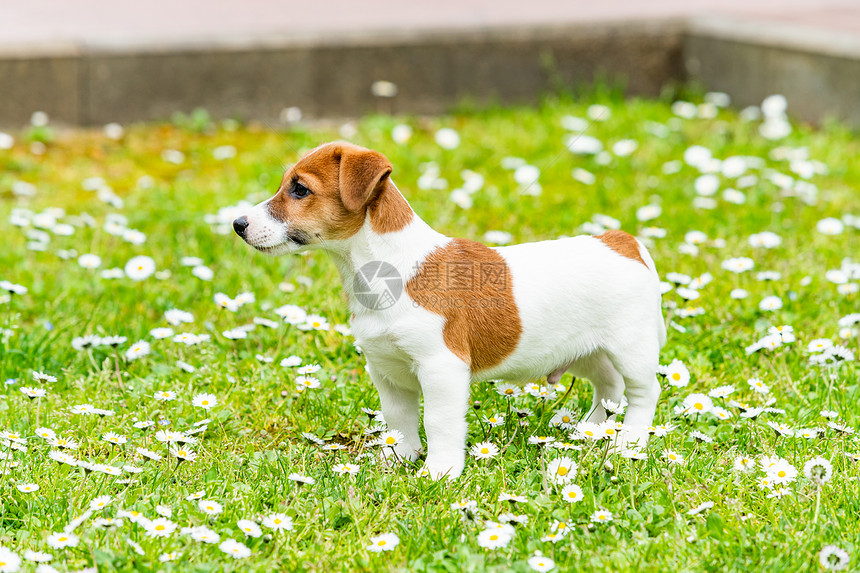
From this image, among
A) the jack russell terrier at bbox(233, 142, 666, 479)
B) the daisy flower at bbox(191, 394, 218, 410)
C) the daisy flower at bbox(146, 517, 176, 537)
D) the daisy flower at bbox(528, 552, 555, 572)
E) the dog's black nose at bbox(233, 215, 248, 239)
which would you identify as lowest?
the daisy flower at bbox(191, 394, 218, 410)

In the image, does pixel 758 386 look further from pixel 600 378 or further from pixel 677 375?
pixel 600 378

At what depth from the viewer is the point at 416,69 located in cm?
809

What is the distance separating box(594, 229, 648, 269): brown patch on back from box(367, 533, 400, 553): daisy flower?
4.07 feet

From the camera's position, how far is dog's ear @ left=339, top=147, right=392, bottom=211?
306 cm

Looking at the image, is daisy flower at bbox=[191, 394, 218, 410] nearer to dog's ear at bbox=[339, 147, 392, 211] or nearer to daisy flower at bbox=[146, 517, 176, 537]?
daisy flower at bbox=[146, 517, 176, 537]

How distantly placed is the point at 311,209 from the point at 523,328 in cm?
78

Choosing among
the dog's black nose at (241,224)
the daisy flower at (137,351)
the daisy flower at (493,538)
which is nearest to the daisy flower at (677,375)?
the daisy flower at (493,538)

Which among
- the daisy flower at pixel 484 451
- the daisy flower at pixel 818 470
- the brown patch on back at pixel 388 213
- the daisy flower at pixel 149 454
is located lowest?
the daisy flower at pixel 149 454

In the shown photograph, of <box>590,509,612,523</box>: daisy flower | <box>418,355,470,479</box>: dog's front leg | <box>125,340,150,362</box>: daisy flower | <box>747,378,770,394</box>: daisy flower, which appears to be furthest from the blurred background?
<box>590,509,612,523</box>: daisy flower

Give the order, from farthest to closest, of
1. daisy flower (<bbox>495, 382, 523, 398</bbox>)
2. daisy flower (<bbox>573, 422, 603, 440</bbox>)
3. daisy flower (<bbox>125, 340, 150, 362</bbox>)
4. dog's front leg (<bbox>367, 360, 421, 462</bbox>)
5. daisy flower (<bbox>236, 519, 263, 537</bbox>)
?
daisy flower (<bbox>125, 340, 150, 362</bbox>), daisy flower (<bbox>495, 382, 523, 398</bbox>), dog's front leg (<bbox>367, 360, 421, 462</bbox>), daisy flower (<bbox>573, 422, 603, 440</bbox>), daisy flower (<bbox>236, 519, 263, 537</bbox>)

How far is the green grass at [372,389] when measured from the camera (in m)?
2.93

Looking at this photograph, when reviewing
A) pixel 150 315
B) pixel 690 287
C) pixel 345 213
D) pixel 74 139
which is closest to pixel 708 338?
pixel 690 287

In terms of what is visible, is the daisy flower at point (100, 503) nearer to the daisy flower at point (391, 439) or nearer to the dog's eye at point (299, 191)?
the daisy flower at point (391, 439)

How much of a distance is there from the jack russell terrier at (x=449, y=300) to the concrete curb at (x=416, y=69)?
4758mm
